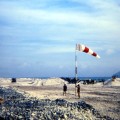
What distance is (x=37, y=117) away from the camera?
21109mm

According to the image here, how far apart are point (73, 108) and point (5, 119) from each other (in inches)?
230

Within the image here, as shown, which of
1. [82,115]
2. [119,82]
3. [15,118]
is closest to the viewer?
[15,118]

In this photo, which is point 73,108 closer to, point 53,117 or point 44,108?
point 44,108

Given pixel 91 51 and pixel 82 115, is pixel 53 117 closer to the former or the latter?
pixel 82 115

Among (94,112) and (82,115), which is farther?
(94,112)

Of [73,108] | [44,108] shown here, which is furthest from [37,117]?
[73,108]

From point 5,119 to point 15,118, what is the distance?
1.91 feet

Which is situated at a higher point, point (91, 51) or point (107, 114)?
point (91, 51)

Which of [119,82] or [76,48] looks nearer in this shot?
[76,48]

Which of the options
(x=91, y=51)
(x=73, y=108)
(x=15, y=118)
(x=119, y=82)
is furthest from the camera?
(x=119, y=82)

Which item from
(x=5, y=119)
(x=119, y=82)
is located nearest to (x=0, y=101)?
(x=5, y=119)

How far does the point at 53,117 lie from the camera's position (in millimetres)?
21328

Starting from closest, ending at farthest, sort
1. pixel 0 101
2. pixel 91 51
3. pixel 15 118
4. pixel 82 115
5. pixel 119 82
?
pixel 15 118
pixel 82 115
pixel 0 101
pixel 91 51
pixel 119 82

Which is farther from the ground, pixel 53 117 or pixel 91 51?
pixel 91 51
